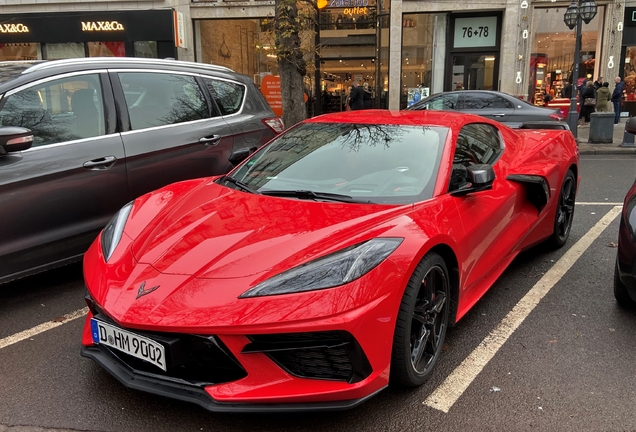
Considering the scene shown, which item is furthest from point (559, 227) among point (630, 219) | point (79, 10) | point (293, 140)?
point (79, 10)

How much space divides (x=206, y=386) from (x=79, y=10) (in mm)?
18950

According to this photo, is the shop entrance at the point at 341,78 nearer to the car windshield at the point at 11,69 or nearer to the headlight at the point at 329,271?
the car windshield at the point at 11,69

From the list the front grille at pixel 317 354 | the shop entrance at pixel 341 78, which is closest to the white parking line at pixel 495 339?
the front grille at pixel 317 354

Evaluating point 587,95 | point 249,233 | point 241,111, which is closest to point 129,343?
point 249,233

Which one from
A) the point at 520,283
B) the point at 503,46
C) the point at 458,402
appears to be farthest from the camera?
the point at 503,46

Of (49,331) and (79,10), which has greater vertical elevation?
(79,10)

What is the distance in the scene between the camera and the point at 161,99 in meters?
4.69

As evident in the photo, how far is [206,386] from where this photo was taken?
2199 millimetres

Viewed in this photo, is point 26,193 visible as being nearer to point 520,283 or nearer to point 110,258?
point 110,258

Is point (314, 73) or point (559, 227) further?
point (314, 73)

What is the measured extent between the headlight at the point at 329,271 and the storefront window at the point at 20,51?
1942 cm

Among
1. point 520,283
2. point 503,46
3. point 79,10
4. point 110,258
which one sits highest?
point 79,10

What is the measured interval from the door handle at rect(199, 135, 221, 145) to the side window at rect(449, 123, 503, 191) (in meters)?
2.35

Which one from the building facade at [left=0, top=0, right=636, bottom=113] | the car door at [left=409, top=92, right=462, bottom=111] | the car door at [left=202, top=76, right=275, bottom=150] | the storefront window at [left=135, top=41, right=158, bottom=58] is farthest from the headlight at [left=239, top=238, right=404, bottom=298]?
the storefront window at [left=135, top=41, right=158, bottom=58]
